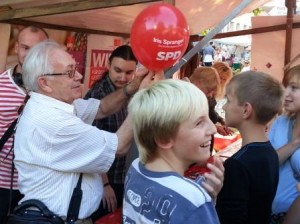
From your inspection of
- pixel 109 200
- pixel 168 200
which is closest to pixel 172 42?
pixel 168 200

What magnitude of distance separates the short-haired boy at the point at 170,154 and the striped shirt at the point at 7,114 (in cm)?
98

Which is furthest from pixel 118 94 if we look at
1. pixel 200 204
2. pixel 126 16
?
pixel 126 16

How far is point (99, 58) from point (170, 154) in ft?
10.7

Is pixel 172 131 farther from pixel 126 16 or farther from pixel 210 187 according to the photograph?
pixel 126 16

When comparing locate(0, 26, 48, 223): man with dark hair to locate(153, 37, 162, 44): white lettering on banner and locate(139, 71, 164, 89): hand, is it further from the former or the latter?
locate(153, 37, 162, 44): white lettering on banner

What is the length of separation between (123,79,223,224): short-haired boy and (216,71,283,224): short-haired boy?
30cm

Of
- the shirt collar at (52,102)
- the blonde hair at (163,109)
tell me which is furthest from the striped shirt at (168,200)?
the shirt collar at (52,102)

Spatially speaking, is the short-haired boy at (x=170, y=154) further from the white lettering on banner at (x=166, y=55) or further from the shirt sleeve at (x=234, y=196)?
the white lettering on banner at (x=166, y=55)

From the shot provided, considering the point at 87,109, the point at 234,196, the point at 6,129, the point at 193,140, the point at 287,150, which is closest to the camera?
the point at 193,140

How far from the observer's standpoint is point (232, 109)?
188 cm

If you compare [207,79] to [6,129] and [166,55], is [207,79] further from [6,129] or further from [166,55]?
[6,129]

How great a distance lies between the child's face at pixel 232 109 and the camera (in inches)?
Answer: 73.2

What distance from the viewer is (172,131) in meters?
1.33

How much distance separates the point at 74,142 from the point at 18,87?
0.73 m
